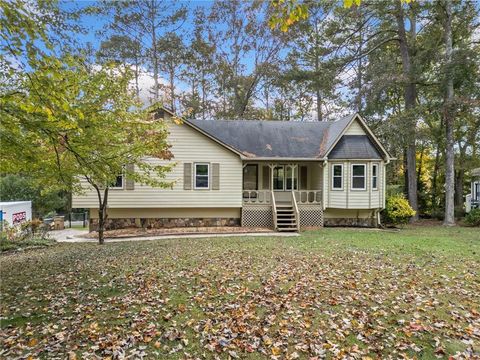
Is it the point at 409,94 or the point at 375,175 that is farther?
the point at 409,94

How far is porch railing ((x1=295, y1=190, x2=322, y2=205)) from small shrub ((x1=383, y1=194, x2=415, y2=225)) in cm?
369

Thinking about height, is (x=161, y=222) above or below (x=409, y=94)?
below

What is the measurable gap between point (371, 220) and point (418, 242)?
238 inches

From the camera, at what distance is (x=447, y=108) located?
16.9 m

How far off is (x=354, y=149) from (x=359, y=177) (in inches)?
58.3

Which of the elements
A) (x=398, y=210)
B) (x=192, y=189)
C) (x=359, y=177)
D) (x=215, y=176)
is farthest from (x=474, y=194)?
(x=192, y=189)

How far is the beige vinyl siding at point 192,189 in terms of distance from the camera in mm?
15742

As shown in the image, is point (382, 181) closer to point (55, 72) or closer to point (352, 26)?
point (352, 26)

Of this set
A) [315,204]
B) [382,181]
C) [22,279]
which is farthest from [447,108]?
[22,279]

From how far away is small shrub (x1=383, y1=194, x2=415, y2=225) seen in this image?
16.3m

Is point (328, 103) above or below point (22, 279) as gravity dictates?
above

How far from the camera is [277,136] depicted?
1797 cm

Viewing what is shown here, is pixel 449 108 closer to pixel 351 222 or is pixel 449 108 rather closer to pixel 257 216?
pixel 351 222

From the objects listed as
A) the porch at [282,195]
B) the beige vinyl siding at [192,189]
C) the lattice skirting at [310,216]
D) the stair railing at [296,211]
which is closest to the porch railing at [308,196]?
the porch at [282,195]
